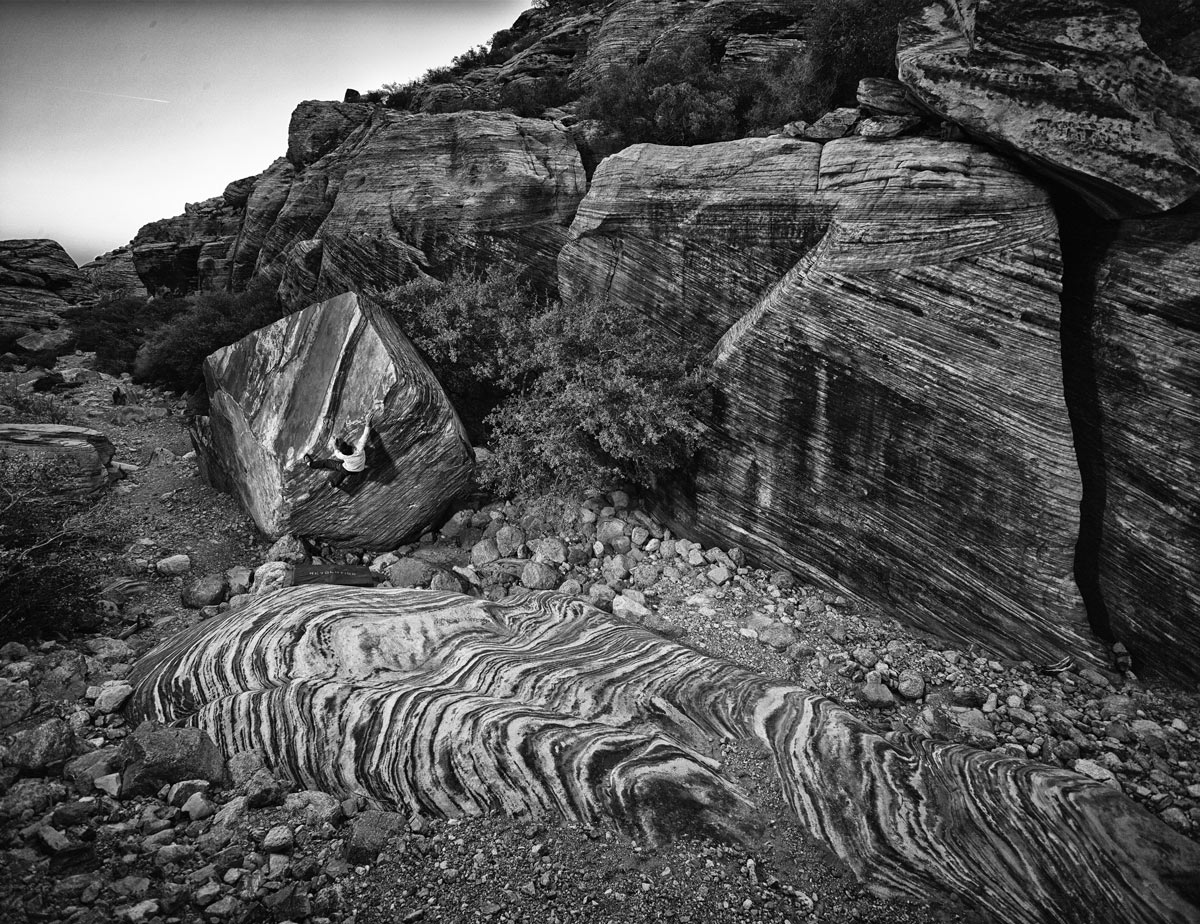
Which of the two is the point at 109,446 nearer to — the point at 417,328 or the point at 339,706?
the point at 417,328

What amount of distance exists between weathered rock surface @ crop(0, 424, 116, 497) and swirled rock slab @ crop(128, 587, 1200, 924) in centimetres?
587

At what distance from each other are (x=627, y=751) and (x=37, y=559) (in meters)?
9.01

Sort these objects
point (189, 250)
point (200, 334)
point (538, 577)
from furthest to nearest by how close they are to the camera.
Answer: point (189, 250), point (200, 334), point (538, 577)

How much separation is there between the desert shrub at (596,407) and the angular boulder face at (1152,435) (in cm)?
539

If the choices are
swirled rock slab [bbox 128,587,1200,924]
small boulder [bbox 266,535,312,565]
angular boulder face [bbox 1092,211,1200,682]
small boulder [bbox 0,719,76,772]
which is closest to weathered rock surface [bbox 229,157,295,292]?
small boulder [bbox 266,535,312,565]

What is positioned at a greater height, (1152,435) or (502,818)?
(1152,435)

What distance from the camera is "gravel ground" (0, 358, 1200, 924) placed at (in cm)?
454

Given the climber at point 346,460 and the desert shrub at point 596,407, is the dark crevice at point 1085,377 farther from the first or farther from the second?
the climber at point 346,460

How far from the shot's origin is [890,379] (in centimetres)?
784

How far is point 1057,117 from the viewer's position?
21.7ft

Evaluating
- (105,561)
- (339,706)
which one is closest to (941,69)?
(339,706)

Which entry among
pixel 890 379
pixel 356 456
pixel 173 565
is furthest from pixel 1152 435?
pixel 173 565

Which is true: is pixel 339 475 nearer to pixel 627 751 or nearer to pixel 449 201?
pixel 627 751

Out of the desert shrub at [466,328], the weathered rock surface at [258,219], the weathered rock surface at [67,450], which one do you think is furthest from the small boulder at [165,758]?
the weathered rock surface at [258,219]
